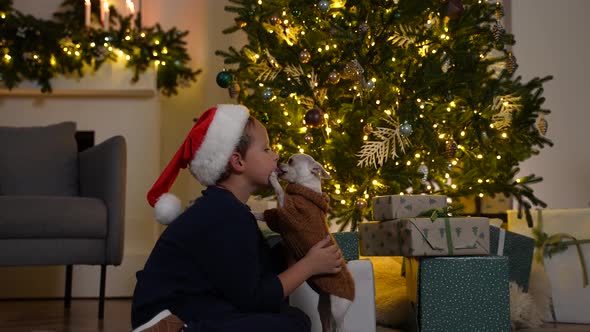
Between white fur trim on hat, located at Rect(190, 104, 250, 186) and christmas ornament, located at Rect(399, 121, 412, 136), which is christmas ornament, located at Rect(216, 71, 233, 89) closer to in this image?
christmas ornament, located at Rect(399, 121, 412, 136)

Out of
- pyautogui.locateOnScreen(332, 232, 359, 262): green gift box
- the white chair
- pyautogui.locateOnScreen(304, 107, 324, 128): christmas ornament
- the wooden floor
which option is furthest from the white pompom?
pyautogui.locateOnScreen(304, 107, 324, 128): christmas ornament

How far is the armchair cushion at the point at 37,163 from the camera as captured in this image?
3658 millimetres

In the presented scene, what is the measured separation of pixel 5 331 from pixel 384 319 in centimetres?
133

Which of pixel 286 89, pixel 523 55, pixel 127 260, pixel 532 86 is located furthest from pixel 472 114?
pixel 127 260

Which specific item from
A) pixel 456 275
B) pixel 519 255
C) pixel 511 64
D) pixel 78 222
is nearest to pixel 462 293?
pixel 456 275

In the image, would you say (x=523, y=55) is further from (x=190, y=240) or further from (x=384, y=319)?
(x=190, y=240)

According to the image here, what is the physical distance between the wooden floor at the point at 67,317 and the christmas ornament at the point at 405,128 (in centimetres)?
69

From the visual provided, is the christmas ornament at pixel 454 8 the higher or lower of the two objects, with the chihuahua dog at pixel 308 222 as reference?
higher

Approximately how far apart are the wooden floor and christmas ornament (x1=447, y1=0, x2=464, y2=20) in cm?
114

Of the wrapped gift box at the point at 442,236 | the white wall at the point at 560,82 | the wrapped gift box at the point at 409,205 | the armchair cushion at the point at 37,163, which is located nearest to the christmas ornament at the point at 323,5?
the wrapped gift box at the point at 409,205

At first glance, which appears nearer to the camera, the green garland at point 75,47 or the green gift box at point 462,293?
the green gift box at point 462,293

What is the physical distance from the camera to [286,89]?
291cm

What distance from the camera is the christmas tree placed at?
114 inches

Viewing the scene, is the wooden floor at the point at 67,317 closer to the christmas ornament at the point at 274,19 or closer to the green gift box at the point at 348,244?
the green gift box at the point at 348,244
